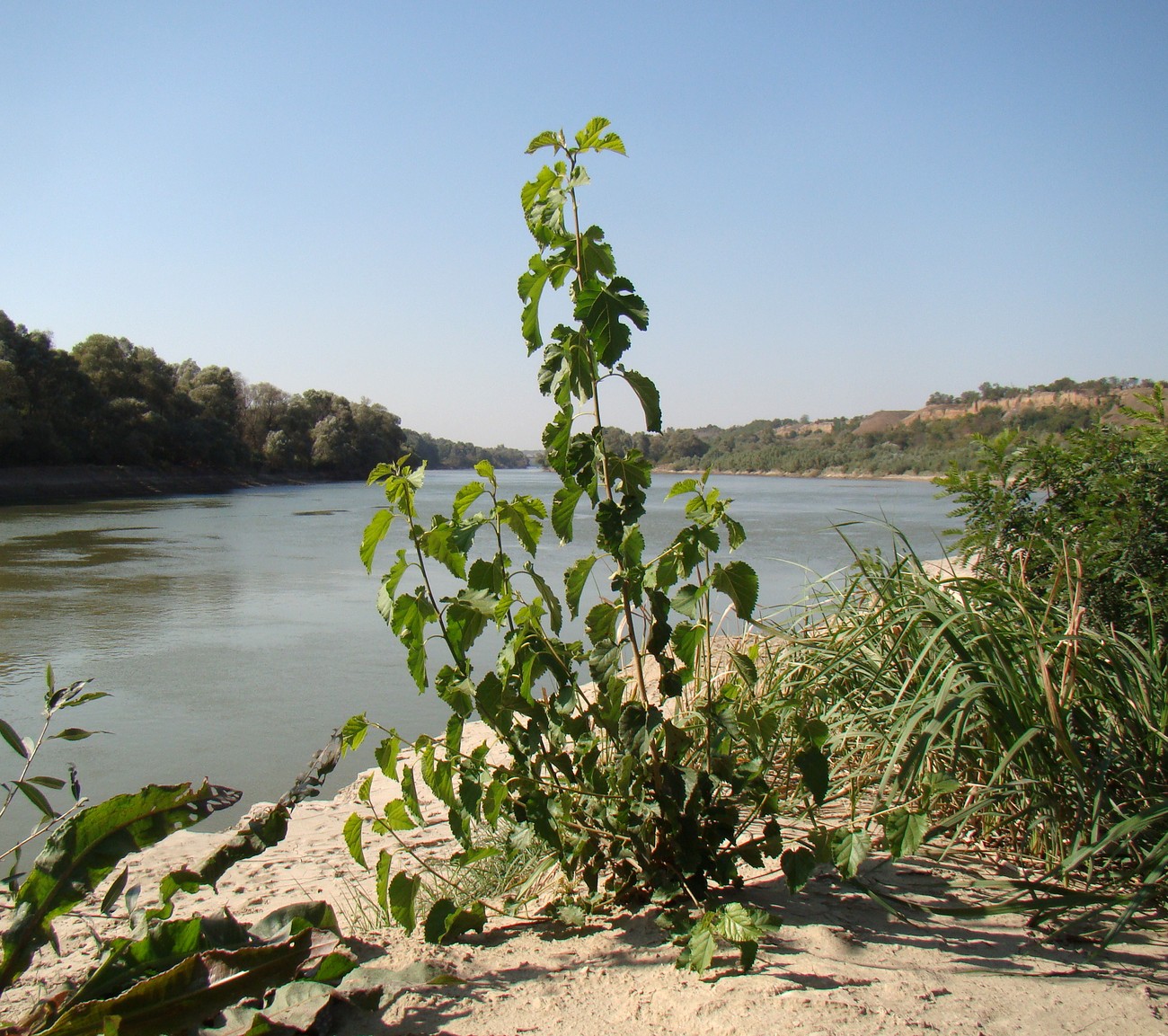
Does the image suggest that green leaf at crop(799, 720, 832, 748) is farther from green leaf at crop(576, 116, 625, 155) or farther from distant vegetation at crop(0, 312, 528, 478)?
distant vegetation at crop(0, 312, 528, 478)

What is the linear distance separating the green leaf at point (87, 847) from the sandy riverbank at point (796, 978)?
1.26ft

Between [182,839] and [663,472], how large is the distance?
5390 centimetres

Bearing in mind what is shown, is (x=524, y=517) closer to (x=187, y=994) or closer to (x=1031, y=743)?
(x=187, y=994)

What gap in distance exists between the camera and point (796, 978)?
173 cm

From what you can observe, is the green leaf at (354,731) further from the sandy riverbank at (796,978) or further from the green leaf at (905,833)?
the green leaf at (905,833)

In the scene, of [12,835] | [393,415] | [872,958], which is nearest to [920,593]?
[872,958]

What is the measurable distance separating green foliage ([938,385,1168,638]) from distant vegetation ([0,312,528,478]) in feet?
47.6

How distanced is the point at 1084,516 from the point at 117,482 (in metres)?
40.8

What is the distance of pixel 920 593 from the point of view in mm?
3221

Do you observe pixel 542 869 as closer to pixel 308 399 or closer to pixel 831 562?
pixel 831 562

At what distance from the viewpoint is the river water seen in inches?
198

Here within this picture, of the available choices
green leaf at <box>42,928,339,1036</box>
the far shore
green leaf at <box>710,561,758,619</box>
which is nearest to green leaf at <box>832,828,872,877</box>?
green leaf at <box>710,561,758,619</box>

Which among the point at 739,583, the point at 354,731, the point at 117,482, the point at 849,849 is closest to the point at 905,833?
the point at 849,849

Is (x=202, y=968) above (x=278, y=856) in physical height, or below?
above
